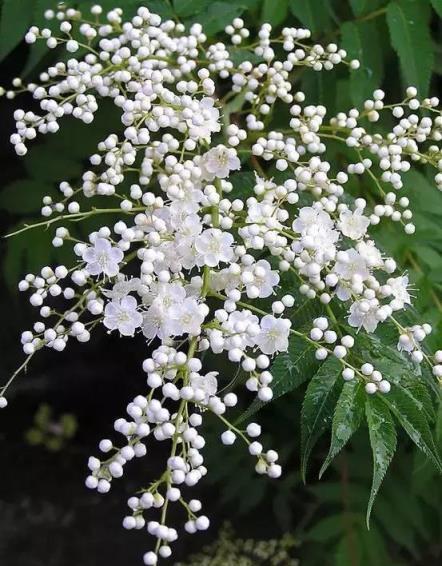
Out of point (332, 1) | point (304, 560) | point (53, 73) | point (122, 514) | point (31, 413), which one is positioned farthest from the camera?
point (31, 413)

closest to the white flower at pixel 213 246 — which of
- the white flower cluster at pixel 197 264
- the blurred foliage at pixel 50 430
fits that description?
the white flower cluster at pixel 197 264

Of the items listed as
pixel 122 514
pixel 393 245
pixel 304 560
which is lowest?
pixel 122 514

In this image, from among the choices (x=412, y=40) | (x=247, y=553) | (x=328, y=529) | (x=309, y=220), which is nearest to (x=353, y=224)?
(x=309, y=220)

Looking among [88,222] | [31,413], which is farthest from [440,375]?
[31,413]

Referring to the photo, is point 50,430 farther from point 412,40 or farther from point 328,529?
point 412,40

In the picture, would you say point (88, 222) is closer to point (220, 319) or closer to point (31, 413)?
point (220, 319)

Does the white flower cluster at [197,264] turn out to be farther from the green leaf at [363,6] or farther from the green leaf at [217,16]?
the green leaf at [363,6]
